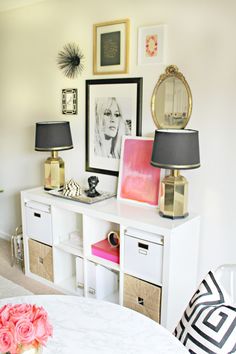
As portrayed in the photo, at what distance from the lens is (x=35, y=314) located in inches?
40.4

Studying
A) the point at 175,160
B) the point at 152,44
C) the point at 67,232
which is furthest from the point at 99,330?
the point at 152,44

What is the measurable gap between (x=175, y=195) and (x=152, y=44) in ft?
3.48

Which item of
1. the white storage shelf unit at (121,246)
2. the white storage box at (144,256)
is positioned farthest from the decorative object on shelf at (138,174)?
the white storage box at (144,256)

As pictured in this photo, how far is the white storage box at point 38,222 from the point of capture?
2.86m

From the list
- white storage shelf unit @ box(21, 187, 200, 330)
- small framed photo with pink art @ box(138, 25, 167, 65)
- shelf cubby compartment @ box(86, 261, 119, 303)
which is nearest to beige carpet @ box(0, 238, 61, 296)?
white storage shelf unit @ box(21, 187, 200, 330)

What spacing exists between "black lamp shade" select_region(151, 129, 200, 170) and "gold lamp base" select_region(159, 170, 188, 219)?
0.18m

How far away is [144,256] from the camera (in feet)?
7.48

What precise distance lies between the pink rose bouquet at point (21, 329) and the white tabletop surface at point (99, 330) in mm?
294

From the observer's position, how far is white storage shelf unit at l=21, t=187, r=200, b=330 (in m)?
2.21

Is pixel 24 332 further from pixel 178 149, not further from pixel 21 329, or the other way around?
pixel 178 149

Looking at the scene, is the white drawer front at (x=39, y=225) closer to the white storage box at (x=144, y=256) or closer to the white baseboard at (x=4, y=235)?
the white storage box at (x=144, y=256)

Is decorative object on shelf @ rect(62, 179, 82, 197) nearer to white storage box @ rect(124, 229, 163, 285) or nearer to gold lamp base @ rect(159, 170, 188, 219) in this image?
white storage box @ rect(124, 229, 163, 285)

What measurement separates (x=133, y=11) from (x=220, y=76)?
2.72ft

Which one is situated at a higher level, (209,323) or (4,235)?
(209,323)
